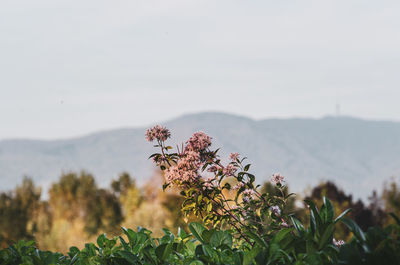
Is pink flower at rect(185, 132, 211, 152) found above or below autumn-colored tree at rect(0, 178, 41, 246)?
above

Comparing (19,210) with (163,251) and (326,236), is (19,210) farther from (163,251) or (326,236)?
(326,236)

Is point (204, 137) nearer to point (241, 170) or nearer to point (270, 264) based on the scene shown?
point (241, 170)

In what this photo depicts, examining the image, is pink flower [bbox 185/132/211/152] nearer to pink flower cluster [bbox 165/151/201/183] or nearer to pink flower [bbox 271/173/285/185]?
pink flower cluster [bbox 165/151/201/183]

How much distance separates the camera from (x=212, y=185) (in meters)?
3.65

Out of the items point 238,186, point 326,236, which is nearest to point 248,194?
point 238,186

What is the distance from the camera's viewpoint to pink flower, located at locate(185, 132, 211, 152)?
371cm

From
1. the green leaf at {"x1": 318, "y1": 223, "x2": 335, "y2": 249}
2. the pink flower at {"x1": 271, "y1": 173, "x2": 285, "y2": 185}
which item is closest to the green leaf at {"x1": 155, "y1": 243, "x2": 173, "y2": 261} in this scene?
the green leaf at {"x1": 318, "y1": 223, "x2": 335, "y2": 249}

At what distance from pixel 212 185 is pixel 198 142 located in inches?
13.2

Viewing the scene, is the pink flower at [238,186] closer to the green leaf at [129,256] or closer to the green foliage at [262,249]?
the green foliage at [262,249]

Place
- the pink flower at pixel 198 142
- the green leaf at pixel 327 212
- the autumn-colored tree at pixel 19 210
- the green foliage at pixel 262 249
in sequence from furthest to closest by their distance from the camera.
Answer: the autumn-colored tree at pixel 19 210 < the pink flower at pixel 198 142 < the green leaf at pixel 327 212 < the green foliage at pixel 262 249

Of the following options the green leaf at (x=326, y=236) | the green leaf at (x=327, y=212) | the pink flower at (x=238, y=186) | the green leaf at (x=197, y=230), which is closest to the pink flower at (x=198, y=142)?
the pink flower at (x=238, y=186)

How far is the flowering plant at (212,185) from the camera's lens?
3.62 metres

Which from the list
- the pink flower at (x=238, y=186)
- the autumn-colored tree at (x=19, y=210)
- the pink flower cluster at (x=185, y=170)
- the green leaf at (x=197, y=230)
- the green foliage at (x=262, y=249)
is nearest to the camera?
the green foliage at (x=262, y=249)

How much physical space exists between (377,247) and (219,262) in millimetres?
828
